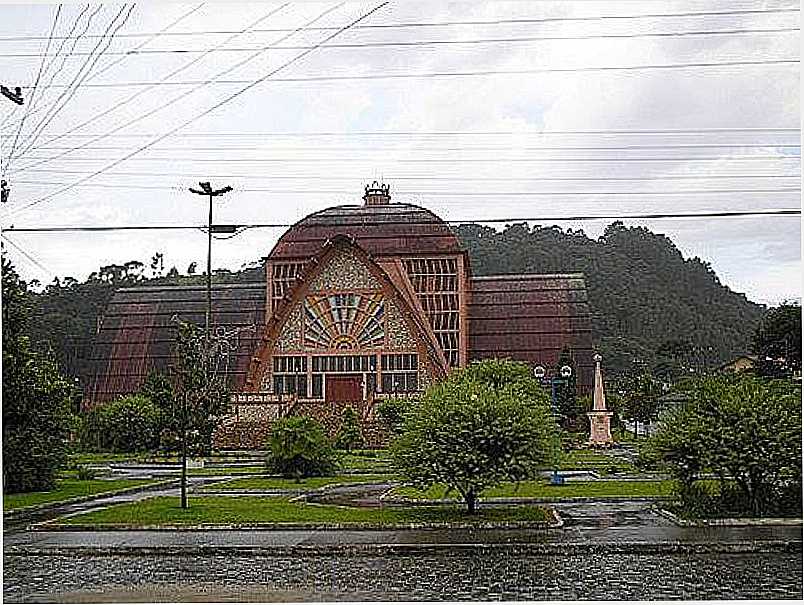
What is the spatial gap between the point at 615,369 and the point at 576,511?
3368 centimetres

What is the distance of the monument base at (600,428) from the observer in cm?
3138

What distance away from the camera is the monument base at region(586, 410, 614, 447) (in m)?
31.4

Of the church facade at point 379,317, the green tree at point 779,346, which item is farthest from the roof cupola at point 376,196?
the green tree at point 779,346

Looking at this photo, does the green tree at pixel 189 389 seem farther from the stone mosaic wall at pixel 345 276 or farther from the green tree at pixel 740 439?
the stone mosaic wall at pixel 345 276

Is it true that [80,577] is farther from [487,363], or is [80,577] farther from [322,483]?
[487,363]

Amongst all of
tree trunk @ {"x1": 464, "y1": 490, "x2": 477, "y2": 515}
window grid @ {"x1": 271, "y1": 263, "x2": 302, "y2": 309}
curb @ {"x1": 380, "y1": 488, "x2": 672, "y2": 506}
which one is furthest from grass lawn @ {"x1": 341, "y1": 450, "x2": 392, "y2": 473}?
window grid @ {"x1": 271, "y1": 263, "x2": 302, "y2": 309}

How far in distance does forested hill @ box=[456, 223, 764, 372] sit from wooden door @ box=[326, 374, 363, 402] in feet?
40.6

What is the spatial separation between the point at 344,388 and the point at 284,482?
18.4m

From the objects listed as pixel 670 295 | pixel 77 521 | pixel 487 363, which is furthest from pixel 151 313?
pixel 77 521

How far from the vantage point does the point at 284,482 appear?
62.3 ft

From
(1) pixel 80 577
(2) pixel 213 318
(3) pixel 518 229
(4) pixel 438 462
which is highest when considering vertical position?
(3) pixel 518 229

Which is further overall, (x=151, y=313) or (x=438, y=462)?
(x=151, y=313)

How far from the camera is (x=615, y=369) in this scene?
46031mm

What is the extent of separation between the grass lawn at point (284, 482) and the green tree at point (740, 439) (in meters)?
7.77
